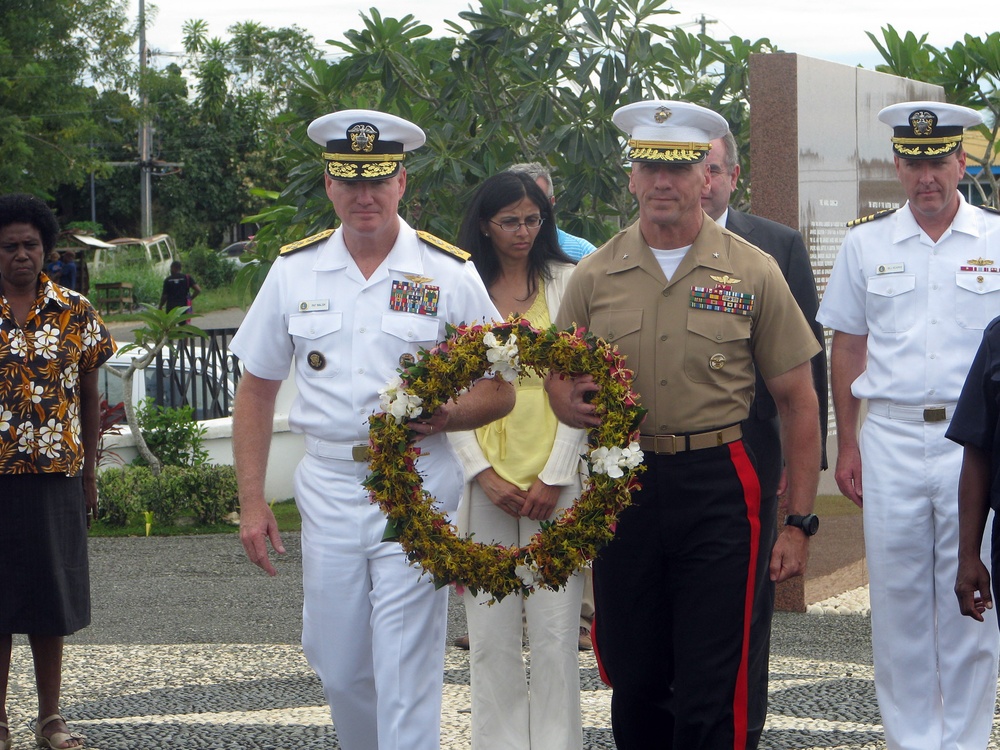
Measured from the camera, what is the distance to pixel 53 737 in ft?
18.1

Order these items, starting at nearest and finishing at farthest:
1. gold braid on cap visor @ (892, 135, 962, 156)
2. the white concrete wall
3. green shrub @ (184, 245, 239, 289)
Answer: gold braid on cap visor @ (892, 135, 962, 156) → the white concrete wall → green shrub @ (184, 245, 239, 289)

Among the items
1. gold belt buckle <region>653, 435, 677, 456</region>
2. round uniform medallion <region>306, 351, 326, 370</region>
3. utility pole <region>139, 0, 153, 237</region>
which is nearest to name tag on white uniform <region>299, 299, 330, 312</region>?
round uniform medallion <region>306, 351, 326, 370</region>

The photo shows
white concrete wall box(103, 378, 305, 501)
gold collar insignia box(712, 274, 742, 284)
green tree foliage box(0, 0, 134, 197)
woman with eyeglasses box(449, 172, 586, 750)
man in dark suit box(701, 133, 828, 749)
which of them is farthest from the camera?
green tree foliage box(0, 0, 134, 197)

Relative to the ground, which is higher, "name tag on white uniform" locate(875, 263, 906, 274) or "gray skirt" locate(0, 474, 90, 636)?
"name tag on white uniform" locate(875, 263, 906, 274)

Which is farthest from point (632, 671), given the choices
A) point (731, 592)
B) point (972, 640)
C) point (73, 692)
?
point (73, 692)

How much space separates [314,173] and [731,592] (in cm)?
624

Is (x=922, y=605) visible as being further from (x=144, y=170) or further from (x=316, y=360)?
(x=144, y=170)

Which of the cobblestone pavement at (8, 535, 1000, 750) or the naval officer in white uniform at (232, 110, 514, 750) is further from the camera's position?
the cobblestone pavement at (8, 535, 1000, 750)

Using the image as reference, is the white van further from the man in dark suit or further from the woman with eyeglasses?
the woman with eyeglasses

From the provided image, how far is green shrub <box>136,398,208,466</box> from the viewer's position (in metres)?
12.9

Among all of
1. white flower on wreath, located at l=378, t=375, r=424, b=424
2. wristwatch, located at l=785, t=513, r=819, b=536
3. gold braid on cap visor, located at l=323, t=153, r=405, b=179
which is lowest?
wristwatch, located at l=785, t=513, r=819, b=536

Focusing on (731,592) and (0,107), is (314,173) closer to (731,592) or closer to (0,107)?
(731,592)

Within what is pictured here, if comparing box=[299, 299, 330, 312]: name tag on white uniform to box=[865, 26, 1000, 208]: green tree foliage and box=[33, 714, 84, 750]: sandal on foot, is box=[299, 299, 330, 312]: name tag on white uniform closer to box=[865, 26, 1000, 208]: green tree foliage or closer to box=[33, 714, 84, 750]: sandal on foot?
box=[33, 714, 84, 750]: sandal on foot

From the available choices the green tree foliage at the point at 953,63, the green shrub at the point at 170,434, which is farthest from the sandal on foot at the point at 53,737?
the green tree foliage at the point at 953,63
